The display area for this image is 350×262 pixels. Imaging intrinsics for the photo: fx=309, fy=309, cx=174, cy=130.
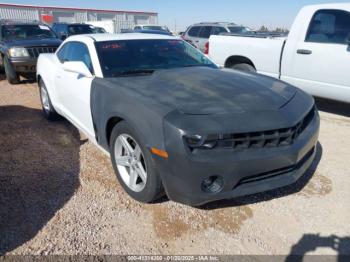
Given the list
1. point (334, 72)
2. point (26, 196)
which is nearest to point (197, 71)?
point (26, 196)

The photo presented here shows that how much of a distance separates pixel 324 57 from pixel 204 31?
26.2 feet

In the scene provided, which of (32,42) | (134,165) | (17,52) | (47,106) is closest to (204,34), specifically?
(32,42)

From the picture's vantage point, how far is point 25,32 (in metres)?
9.50

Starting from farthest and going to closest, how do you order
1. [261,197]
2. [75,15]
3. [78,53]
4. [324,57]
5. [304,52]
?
[75,15] → [304,52] → [324,57] → [78,53] → [261,197]

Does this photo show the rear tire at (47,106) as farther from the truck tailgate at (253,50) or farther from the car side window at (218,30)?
the car side window at (218,30)

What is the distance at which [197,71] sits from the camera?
3.60 meters

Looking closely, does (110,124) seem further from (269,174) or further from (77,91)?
(269,174)

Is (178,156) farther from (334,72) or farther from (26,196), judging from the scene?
(334,72)

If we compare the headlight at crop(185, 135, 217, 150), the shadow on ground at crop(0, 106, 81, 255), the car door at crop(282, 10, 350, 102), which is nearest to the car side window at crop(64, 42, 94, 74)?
the shadow on ground at crop(0, 106, 81, 255)

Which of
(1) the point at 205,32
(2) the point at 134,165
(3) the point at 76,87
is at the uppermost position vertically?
(1) the point at 205,32

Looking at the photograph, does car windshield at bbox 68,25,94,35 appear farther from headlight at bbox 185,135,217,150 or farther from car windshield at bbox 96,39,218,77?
headlight at bbox 185,135,217,150

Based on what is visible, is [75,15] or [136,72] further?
[75,15]

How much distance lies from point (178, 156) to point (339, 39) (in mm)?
4286

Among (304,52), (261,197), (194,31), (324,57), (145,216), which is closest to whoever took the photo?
(145,216)
